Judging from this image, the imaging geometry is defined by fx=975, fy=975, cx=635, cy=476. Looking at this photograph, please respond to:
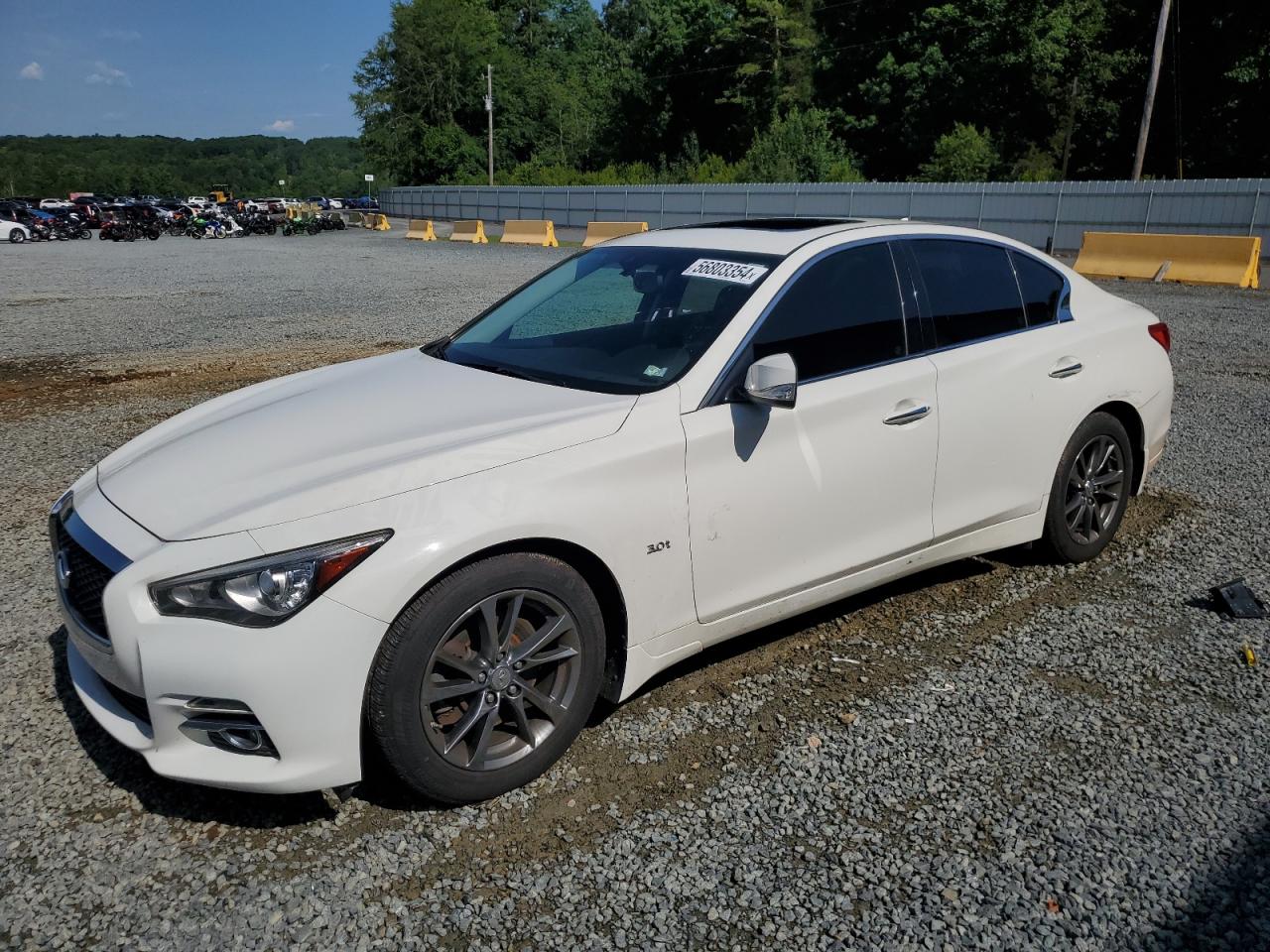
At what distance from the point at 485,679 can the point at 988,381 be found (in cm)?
248

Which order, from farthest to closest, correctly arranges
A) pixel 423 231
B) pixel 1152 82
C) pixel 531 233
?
pixel 423 231, pixel 531 233, pixel 1152 82

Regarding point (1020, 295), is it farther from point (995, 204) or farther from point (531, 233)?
point (531, 233)

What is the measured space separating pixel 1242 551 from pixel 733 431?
10.9 ft

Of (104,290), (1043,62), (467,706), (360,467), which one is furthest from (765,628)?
(1043,62)

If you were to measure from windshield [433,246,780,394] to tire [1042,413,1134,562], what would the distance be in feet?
6.18

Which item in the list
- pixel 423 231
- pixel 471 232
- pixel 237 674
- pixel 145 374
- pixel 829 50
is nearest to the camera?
pixel 237 674

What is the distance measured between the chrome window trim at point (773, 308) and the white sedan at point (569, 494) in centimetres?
1

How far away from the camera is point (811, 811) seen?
2957 millimetres

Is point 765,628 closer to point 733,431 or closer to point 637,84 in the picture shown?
point 733,431

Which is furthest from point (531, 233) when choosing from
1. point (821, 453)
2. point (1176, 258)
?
point (821, 453)

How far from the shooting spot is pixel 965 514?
410 centimetres

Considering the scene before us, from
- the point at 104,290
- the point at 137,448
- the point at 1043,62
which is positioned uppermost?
the point at 1043,62

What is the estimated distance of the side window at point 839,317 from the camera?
358 cm

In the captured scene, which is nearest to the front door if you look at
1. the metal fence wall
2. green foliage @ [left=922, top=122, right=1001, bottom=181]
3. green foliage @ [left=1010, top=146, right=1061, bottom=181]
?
the metal fence wall
